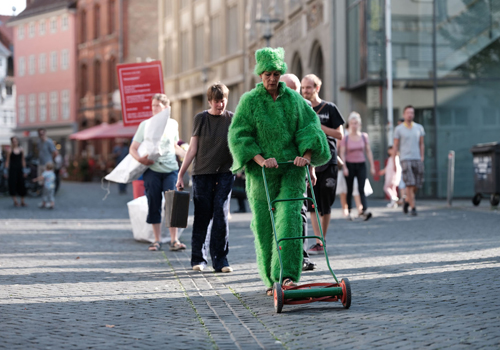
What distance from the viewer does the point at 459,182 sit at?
77.4 feet

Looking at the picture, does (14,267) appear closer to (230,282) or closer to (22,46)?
(230,282)

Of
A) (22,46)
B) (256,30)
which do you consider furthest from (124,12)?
(256,30)

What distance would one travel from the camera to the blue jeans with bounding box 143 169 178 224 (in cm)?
1074

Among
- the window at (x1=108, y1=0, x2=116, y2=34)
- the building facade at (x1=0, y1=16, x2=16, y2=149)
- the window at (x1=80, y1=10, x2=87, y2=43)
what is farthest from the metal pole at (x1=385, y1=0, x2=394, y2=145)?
the building facade at (x1=0, y1=16, x2=16, y2=149)

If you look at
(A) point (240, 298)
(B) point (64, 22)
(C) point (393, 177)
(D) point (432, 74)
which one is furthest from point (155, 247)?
(B) point (64, 22)

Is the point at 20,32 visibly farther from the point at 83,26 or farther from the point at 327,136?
the point at 327,136

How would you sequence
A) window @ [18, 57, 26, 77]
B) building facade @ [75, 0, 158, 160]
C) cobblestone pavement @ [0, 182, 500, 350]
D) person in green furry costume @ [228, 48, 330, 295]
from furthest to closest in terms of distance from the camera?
window @ [18, 57, 26, 77] < building facade @ [75, 0, 158, 160] < person in green furry costume @ [228, 48, 330, 295] < cobblestone pavement @ [0, 182, 500, 350]

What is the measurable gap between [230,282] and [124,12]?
56.8 metres

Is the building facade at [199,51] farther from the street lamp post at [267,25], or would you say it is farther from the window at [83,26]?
the window at [83,26]

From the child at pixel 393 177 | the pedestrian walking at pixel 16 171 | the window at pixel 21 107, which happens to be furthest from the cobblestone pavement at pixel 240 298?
the window at pixel 21 107

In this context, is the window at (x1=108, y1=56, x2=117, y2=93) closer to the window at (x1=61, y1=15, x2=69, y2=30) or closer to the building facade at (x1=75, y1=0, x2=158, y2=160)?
the building facade at (x1=75, y1=0, x2=158, y2=160)

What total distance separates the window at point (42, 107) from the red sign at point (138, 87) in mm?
60749

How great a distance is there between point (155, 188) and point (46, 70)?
66.5 meters

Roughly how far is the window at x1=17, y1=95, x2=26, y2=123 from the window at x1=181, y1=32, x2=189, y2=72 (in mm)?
31650
